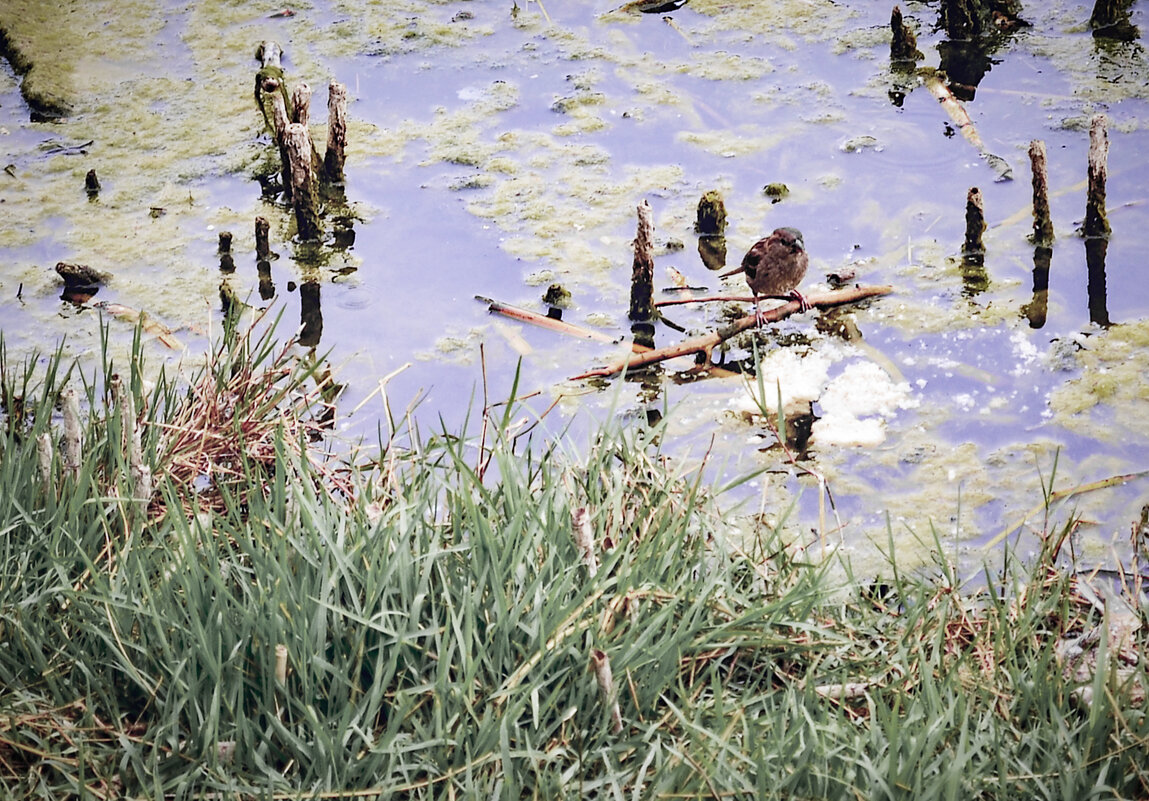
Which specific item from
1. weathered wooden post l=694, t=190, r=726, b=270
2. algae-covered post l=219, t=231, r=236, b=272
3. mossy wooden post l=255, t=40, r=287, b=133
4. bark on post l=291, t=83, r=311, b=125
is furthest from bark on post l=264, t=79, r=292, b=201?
weathered wooden post l=694, t=190, r=726, b=270

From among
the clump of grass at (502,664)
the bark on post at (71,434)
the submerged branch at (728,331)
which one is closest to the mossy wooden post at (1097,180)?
the submerged branch at (728,331)

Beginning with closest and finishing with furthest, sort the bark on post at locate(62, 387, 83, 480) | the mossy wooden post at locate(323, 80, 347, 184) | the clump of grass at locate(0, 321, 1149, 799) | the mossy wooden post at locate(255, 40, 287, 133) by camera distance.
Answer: the clump of grass at locate(0, 321, 1149, 799) → the bark on post at locate(62, 387, 83, 480) → the mossy wooden post at locate(323, 80, 347, 184) → the mossy wooden post at locate(255, 40, 287, 133)

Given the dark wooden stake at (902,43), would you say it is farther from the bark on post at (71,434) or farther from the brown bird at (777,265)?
the bark on post at (71,434)

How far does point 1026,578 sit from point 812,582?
745mm

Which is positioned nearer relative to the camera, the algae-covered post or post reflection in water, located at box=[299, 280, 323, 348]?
post reflection in water, located at box=[299, 280, 323, 348]

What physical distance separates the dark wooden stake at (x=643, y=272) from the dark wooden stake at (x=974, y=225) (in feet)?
3.70

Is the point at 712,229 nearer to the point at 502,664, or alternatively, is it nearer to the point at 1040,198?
the point at 1040,198

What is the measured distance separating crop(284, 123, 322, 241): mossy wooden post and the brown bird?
5.40 feet

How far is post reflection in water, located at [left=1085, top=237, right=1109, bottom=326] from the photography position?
385cm

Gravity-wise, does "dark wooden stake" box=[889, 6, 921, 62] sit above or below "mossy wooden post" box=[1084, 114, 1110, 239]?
above

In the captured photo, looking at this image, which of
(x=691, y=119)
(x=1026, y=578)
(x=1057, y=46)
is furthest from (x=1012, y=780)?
(x=1057, y=46)

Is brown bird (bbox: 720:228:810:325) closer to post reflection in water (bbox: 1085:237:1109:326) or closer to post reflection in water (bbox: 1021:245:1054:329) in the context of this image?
post reflection in water (bbox: 1021:245:1054:329)

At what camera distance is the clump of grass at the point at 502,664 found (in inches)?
79.3

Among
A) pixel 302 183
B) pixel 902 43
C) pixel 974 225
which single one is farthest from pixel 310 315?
pixel 902 43
